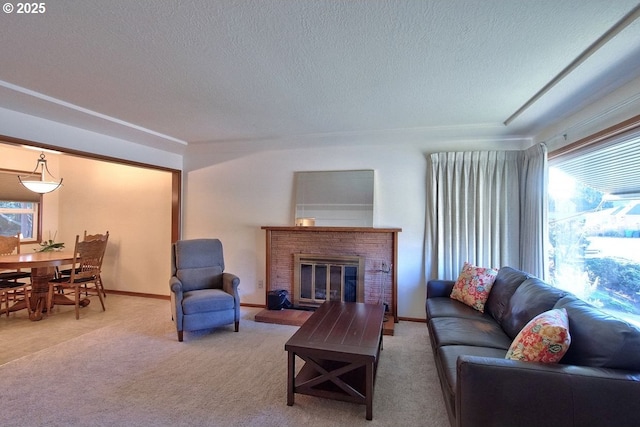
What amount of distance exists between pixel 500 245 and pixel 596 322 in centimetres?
231

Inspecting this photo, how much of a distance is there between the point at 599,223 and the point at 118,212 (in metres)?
6.47

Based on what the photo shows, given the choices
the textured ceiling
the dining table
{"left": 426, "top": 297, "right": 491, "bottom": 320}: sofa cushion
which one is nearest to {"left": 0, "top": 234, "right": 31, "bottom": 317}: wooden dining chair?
the dining table

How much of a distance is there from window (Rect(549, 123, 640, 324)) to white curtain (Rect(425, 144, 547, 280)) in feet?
1.16

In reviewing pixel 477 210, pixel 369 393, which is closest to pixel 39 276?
pixel 369 393

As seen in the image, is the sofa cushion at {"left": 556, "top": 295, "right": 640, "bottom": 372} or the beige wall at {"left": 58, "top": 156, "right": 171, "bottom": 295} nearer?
the sofa cushion at {"left": 556, "top": 295, "right": 640, "bottom": 372}

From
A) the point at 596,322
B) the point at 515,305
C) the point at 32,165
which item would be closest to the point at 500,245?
the point at 515,305

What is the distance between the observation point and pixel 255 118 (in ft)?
10.9

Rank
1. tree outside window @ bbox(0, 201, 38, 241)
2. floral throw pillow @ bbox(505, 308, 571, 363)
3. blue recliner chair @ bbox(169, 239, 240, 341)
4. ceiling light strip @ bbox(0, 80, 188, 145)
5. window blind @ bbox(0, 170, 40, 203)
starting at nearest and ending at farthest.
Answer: floral throw pillow @ bbox(505, 308, 571, 363), ceiling light strip @ bbox(0, 80, 188, 145), blue recliner chair @ bbox(169, 239, 240, 341), window blind @ bbox(0, 170, 40, 203), tree outside window @ bbox(0, 201, 38, 241)

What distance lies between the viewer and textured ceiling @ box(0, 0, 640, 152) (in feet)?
5.17

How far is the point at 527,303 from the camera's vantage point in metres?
2.26

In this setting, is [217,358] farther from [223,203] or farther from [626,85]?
[626,85]

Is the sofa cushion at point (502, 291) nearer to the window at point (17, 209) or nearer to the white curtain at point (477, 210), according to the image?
the white curtain at point (477, 210)

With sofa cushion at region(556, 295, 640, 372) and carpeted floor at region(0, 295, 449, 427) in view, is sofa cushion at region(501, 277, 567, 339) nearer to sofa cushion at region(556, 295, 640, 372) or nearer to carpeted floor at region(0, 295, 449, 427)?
sofa cushion at region(556, 295, 640, 372)

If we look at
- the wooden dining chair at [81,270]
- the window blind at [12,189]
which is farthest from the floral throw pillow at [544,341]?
the window blind at [12,189]
